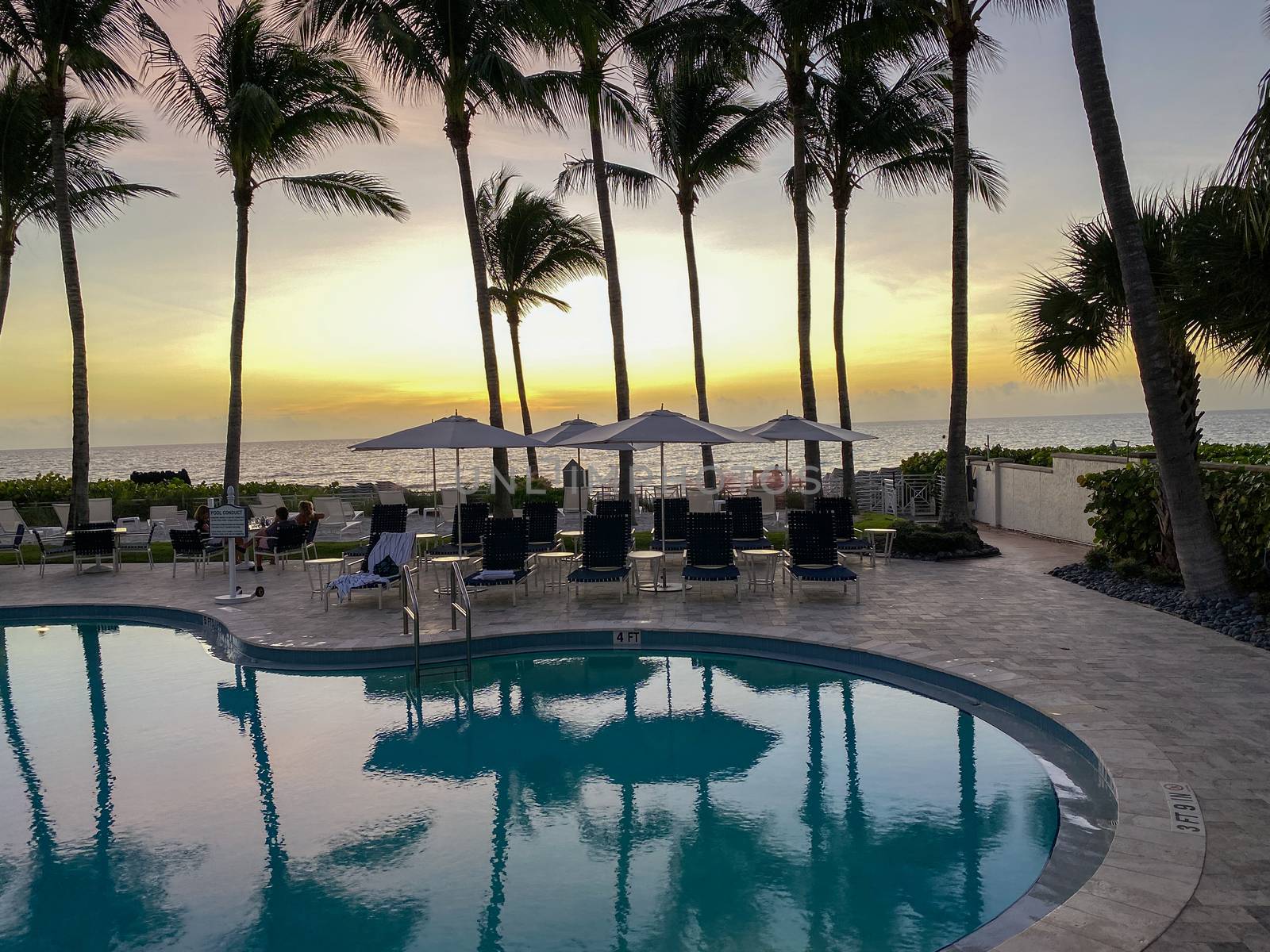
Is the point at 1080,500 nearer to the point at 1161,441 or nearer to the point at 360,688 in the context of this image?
the point at 1161,441

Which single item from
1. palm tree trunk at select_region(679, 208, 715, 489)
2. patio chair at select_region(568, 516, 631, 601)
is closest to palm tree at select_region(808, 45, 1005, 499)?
palm tree trunk at select_region(679, 208, 715, 489)

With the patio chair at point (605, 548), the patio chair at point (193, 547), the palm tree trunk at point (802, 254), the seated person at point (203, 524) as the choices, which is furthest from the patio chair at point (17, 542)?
the palm tree trunk at point (802, 254)

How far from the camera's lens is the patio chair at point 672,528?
12211 mm

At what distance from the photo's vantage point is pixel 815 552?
10438 mm

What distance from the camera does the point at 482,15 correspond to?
14.5 meters

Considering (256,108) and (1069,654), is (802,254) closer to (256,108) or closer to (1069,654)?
(256,108)

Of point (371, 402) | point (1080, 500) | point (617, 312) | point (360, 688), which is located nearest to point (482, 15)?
point (617, 312)

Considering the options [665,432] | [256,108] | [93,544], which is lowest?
[93,544]

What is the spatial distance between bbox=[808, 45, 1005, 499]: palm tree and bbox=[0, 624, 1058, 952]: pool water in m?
11.3

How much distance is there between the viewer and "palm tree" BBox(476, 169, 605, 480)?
24.9 metres

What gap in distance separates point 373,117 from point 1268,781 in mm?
18267

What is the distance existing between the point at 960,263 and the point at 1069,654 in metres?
8.04

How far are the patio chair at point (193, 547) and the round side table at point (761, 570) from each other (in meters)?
8.48

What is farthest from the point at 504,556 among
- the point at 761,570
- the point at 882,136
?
the point at 882,136
